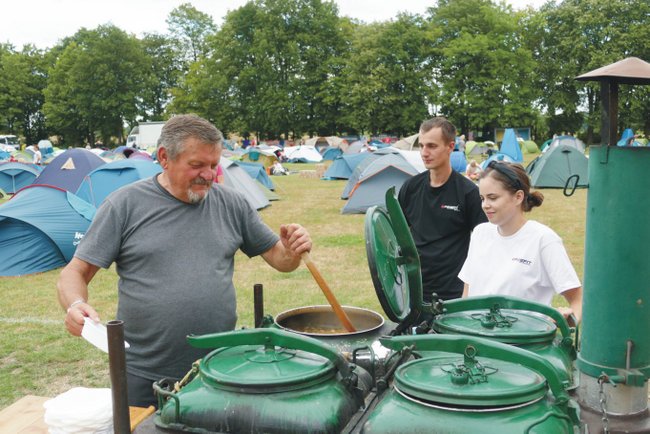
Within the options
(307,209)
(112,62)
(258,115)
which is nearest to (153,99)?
(112,62)

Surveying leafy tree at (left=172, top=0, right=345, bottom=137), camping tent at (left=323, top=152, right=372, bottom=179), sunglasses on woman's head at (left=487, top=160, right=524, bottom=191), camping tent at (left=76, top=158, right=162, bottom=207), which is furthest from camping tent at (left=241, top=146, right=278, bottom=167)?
sunglasses on woman's head at (left=487, top=160, right=524, bottom=191)

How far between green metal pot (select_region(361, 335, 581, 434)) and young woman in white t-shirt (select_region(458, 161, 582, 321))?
110 cm

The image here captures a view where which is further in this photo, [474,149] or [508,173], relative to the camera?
[474,149]

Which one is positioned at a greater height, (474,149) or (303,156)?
(474,149)

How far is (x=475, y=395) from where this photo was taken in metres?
1.25

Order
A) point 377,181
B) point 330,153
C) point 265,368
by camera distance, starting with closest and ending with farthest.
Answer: point 265,368
point 377,181
point 330,153

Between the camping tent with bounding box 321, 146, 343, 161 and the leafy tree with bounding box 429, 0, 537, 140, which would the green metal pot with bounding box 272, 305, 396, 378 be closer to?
the camping tent with bounding box 321, 146, 343, 161

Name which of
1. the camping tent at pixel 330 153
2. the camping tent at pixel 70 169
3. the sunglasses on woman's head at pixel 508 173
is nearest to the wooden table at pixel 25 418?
the sunglasses on woman's head at pixel 508 173

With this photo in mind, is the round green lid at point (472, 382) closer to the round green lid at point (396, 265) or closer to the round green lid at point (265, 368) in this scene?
the round green lid at point (265, 368)

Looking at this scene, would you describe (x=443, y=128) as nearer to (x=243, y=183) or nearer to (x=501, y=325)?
(x=501, y=325)

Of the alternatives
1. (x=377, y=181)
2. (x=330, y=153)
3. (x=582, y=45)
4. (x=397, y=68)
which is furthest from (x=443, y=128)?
(x=582, y=45)

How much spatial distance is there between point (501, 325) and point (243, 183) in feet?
45.8

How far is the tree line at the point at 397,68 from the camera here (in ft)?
139

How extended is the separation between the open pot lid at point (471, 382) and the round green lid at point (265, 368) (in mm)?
220
